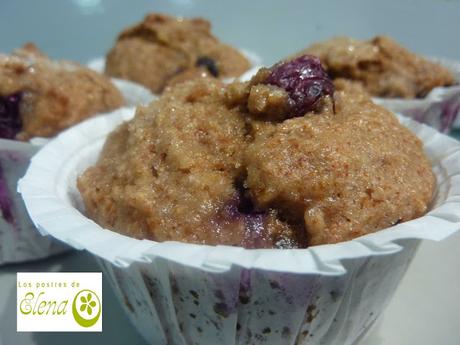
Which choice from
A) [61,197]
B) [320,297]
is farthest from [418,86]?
[61,197]

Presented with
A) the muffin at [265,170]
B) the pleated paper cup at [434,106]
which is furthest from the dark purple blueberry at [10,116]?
the pleated paper cup at [434,106]

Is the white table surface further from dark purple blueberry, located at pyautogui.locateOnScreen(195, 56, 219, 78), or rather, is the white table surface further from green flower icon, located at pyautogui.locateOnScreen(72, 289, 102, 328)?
dark purple blueberry, located at pyautogui.locateOnScreen(195, 56, 219, 78)

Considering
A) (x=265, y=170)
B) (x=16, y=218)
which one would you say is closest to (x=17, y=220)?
(x=16, y=218)

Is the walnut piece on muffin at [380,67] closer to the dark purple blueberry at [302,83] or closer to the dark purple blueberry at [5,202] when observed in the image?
the dark purple blueberry at [302,83]

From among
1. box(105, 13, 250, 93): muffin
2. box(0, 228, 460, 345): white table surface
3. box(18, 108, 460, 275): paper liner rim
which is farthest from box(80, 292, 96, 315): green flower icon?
box(105, 13, 250, 93): muffin

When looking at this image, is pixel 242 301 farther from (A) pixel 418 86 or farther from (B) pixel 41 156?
(A) pixel 418 86

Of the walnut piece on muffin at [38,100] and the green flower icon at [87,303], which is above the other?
the walnut piece on muffin at [38,100]

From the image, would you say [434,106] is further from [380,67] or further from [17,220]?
[17,220]
